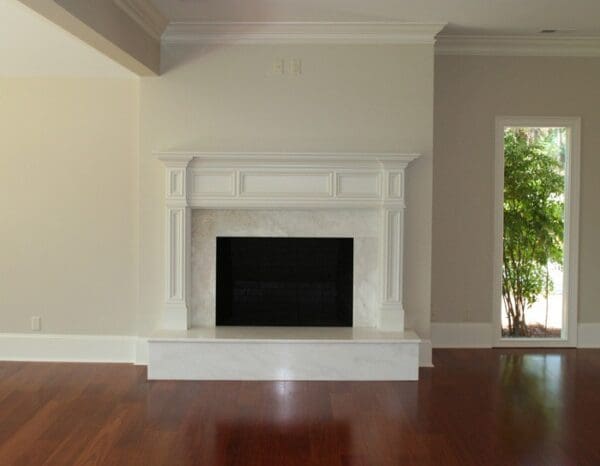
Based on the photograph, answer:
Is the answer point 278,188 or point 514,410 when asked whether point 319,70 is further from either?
point 514,410

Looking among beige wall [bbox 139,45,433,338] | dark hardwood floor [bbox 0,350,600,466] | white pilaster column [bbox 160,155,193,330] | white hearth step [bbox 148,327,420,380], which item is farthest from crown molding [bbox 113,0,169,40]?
dark hardwood floor [bbox 0,350,600,466]

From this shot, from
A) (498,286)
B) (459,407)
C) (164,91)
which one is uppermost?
(164,91)

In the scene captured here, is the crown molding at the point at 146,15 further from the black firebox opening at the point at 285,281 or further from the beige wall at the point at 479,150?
the beige wall at the point at 479,150

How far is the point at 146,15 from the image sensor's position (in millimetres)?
4574

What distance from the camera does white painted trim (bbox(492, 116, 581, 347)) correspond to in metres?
5.81

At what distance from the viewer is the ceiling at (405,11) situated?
4.50m

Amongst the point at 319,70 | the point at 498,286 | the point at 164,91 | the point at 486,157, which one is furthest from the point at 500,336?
the point at 164,91

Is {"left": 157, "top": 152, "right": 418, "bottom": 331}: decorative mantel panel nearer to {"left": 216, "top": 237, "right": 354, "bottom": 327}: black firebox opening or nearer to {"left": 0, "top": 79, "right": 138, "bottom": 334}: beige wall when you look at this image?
{"left": 216, "top": 237, "right": 354, "bottom": 327}: black firebox opening

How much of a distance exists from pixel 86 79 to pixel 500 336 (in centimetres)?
418

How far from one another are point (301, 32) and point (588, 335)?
12.0 feet

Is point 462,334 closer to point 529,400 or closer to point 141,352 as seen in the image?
point 529,400

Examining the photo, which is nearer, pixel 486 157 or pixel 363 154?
pixel 363 154

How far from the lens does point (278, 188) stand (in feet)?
16.8

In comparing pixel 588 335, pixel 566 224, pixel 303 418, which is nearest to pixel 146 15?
pixel 303 418
